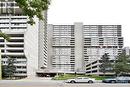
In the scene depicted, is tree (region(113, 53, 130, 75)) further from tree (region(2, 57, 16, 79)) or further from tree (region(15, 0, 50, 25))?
tree (region(15, 0, 50, 25))

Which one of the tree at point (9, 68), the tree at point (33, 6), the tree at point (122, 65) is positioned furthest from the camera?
the tree at point (9, 68)

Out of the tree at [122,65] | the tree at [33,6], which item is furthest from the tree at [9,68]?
the tree at [33,6]

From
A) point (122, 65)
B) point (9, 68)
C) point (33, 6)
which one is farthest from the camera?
point (9, 68)

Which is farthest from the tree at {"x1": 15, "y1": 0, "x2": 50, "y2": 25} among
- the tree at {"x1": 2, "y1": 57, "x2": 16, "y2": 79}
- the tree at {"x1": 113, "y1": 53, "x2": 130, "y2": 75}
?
the tree at {"x1": 2, "y1": 57, "x2": 16, "y2": 79}

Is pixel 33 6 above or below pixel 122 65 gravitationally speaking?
above

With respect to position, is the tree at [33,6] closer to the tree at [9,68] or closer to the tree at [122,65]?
the tree at [122,65]

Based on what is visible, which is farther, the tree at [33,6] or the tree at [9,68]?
the tree at [9,68]

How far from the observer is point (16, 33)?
386 feet

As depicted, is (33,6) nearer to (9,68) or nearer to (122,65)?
(122,65)

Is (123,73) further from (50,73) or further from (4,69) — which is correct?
(50,73)

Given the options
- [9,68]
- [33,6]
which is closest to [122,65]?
[9,68]

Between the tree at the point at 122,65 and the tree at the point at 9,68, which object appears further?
the tree at the point at 9,68

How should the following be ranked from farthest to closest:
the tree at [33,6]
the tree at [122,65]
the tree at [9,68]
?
1. the tree at [9,68]
2. the tree at [122,65]
3. the tree at [33,6]

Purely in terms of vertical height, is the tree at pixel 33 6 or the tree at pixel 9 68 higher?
the tree at pixel 33 6
